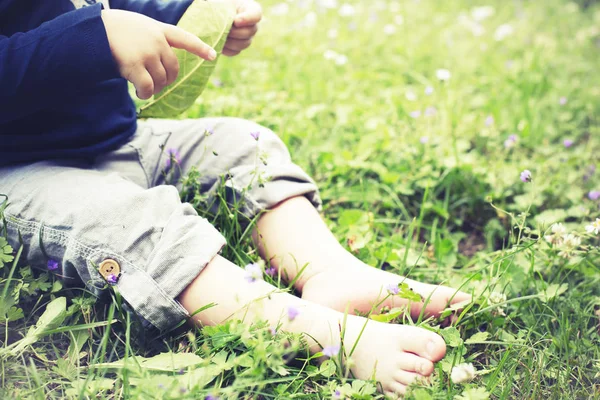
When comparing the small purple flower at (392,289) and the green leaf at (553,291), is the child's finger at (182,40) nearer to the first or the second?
the small purple flower at (392,289)

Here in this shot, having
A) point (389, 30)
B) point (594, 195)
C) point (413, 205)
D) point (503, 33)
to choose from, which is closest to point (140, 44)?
point (413, 205)

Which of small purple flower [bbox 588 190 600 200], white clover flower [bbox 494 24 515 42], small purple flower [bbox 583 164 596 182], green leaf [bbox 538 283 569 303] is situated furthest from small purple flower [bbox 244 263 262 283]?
white clover flower [bbox 494 24 515 42]

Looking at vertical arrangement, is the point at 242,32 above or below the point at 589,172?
above

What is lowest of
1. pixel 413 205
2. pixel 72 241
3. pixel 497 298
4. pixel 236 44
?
pixel 413 205

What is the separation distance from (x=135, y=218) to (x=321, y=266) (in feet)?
1.39

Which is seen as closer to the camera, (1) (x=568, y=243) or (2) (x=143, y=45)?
(2) (x=143, y=45)

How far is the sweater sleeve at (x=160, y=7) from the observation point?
137 centimetres

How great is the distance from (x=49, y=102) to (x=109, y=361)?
0.56 metres

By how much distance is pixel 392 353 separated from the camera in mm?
1027

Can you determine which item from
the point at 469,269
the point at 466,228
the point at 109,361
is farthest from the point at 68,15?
the point at 466,228

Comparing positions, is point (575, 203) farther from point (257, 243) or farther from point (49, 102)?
point (49, 102)

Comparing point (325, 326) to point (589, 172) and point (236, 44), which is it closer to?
point (236, 44)

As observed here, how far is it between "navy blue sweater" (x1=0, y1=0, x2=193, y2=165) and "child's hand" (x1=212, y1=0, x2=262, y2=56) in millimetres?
136

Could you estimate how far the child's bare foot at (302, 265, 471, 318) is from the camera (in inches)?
46.1
